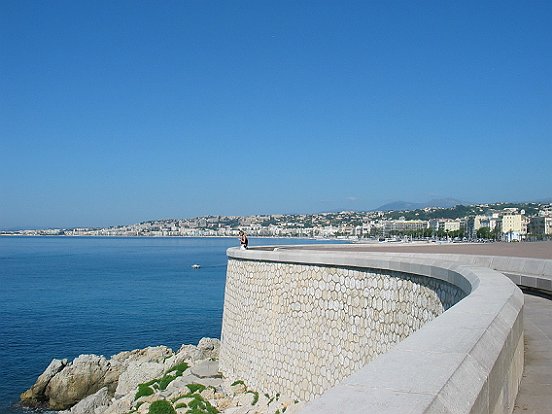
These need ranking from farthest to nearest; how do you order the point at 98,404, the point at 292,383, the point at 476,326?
the point at 98,404, the point at 292,383, the point at 476,326

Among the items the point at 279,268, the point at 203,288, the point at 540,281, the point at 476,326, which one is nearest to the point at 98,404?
the point at 279,268

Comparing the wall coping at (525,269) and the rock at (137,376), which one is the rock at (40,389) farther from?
the wall coping at (525,269)

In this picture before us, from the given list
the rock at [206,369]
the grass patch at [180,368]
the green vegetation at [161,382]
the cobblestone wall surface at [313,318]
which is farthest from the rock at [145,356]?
the cobblestone wall surface at [313,318]

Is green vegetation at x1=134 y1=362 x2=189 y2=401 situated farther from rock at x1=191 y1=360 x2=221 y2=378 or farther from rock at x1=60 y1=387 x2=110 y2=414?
rock at x1=60 y1=387 x2=110 y2=414

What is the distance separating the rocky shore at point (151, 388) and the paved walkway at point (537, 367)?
7900mm

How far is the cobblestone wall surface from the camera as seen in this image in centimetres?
1102

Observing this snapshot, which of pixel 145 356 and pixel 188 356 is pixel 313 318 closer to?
pixel 188 356

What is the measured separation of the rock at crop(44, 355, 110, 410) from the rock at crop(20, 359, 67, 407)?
7.2 inches

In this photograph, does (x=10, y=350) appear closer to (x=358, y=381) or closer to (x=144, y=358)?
(x=144, y=358)

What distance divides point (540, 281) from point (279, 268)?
8.00 m

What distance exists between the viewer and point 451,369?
276cm

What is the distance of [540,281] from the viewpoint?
9430 mm

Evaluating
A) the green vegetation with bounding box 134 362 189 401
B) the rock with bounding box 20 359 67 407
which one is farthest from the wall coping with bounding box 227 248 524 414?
the rock with bounding box 20 359 67 407

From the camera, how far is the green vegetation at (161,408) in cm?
1717
